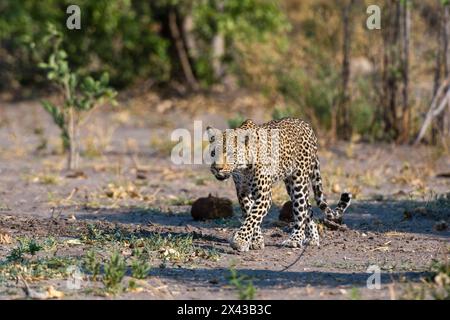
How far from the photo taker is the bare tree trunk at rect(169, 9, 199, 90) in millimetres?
21906

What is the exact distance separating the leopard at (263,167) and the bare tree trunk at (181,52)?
12551mm

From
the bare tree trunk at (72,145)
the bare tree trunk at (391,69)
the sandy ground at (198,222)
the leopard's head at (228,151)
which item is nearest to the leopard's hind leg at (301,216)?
the sandy ground at (198,222)

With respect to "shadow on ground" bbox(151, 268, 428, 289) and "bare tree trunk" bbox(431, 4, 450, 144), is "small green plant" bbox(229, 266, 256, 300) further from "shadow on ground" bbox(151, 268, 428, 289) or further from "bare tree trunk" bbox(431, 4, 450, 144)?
"bare tree trunk" bbox(431, 4, 450, 144)

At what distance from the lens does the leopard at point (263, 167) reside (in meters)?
8.70

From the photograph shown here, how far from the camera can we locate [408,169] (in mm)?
13531

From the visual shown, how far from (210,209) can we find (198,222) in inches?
7.4

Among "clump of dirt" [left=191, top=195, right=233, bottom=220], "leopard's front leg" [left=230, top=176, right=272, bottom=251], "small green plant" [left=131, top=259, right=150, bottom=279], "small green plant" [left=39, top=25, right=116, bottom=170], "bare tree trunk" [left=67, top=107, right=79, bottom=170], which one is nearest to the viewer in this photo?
"small green plant" [left=131, top=259, right=150, bottom=279]

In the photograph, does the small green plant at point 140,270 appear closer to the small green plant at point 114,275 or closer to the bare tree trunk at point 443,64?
the small green plant at point 114,275

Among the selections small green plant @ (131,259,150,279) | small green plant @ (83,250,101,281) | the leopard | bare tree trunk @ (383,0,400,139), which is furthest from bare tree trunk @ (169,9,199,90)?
small green plant @ (131,259,150,279)

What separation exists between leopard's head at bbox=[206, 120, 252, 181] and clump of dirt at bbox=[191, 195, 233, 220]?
172 centimetres

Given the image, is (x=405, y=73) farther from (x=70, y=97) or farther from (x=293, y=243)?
(x=293, y=243)

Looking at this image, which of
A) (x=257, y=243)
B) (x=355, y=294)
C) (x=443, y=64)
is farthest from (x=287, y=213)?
(x=443, y=64)

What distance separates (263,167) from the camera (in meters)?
8.88
